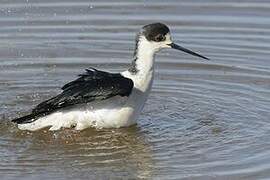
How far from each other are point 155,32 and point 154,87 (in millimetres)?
1328

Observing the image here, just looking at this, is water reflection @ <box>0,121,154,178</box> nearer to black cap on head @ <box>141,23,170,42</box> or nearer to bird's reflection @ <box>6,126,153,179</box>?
bird's reflection @ <box>6,126,153,179</box>

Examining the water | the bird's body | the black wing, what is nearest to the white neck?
the bird's body

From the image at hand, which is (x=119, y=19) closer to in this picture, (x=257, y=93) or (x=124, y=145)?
(x=257, y=93)

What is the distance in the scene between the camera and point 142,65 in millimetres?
10477

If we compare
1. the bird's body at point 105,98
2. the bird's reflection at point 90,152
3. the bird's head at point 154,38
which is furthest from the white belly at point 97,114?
the bird's head at point 154,38

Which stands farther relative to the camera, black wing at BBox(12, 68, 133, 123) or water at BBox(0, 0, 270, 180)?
black wing at BBox(12, 68, 133, 123)

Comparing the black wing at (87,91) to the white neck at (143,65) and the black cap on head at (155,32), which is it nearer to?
the white neck at (143,65)

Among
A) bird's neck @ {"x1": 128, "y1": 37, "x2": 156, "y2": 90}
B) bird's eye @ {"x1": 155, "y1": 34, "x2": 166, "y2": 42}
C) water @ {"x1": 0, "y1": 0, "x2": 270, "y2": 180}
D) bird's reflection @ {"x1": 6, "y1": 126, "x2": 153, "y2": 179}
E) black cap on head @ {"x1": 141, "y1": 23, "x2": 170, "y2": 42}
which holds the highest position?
black cap on head @ {"x1": 141, "y1": 23, "x2": 170, "y2": 42}

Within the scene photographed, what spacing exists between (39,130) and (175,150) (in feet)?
5.10

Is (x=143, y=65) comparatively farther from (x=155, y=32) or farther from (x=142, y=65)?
(x=155, y=32)

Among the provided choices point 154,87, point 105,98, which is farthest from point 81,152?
point 154,87

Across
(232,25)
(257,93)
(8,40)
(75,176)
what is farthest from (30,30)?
(75,176)

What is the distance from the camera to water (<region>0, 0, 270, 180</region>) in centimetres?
938

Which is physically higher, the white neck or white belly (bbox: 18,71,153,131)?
the white neck
